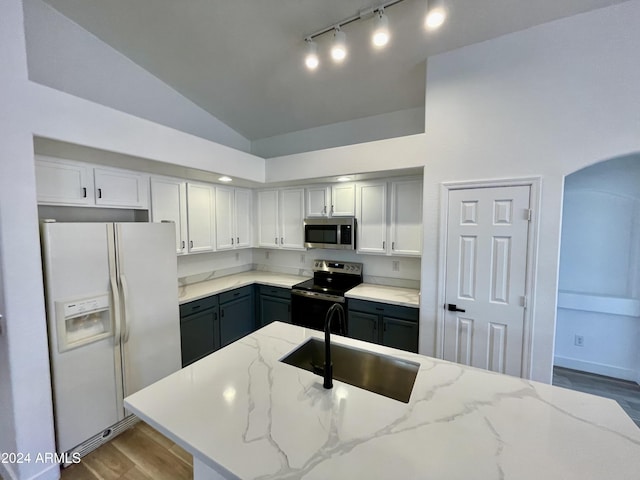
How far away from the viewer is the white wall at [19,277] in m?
1.51

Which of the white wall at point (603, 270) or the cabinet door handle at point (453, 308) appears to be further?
the white wall at point (603, 270)

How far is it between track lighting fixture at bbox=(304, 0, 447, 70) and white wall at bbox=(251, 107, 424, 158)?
1.07 m

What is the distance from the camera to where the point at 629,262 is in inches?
107

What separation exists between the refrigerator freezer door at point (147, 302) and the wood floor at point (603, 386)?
392 centimetres

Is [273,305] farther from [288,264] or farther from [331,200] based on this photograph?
[331,200]

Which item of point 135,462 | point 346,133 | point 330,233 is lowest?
point 135,462

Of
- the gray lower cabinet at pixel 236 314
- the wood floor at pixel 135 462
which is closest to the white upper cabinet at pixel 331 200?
the gray lower cabinet at pixel 236 314

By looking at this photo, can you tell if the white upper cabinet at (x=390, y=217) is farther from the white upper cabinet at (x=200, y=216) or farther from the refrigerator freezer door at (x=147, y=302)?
the refrigerator freezer door at (x=147, y=302)

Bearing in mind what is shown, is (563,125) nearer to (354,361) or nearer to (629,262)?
(629,262)

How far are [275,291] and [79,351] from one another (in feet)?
6.60

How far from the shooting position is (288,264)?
4.14m

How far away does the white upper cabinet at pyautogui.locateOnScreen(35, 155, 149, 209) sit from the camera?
78.2 inches

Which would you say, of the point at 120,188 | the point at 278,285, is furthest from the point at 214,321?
the point at 120,188

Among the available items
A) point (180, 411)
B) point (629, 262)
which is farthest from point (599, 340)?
point (180, 411)
